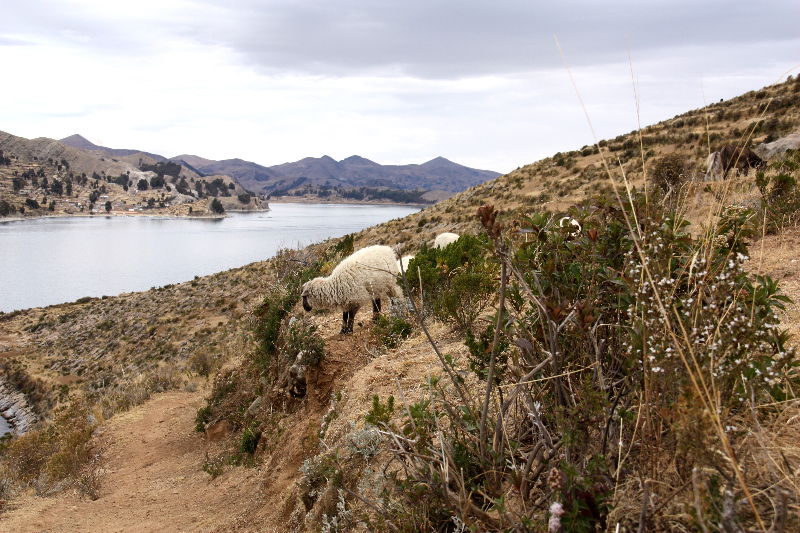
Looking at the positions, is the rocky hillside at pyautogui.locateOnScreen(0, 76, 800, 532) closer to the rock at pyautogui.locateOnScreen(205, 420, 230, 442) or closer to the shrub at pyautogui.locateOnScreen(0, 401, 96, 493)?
the rock at pyautogui.locateOnScreen(205, 420, 230, 442)

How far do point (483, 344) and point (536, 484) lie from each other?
0.99 meters

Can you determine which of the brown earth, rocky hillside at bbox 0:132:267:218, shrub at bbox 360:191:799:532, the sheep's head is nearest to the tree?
rocky hillside at bbox 0:132:267:218

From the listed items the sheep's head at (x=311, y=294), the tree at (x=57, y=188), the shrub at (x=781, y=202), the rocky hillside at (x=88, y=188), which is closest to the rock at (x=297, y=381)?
the sheep's head at (x=311, y=294)

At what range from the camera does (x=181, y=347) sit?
87.9 ft

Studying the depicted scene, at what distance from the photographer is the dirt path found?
6.45 m

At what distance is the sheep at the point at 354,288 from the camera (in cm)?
901

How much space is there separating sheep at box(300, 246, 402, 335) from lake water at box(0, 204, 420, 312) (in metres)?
28.1

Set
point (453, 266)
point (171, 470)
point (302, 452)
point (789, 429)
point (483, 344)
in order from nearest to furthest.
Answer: point (789, 429) < point (483, 344) < point (302, 452) < point (453, 266) < point (171, 470)

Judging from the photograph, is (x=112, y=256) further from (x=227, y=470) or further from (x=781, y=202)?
(x=781, y=202)

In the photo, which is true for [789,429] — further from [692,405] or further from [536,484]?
[536,484]

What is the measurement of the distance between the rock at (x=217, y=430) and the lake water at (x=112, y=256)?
27.1m

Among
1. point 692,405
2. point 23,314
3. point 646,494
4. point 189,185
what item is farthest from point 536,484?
point 189,185

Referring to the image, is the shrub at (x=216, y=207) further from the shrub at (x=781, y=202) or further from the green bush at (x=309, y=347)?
the shrub at (x=781, y=202)

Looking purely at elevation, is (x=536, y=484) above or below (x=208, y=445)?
above
